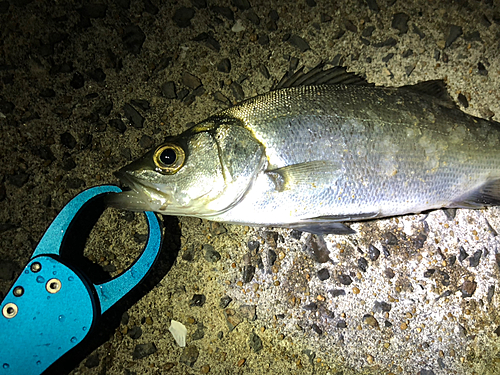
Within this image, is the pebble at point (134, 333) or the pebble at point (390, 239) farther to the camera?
the pebble at point (390, 239)

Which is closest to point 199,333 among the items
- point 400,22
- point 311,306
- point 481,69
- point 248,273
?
point 248,273

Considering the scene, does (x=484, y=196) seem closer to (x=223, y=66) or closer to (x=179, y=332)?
(x=223, y=66)

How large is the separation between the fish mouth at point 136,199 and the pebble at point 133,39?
999mm

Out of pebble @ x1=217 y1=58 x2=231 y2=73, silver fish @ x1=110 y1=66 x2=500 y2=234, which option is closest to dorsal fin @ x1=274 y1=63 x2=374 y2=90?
silver fish @ x1=110 y1=66 x2=500 y2=234

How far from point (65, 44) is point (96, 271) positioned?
1.57 metres

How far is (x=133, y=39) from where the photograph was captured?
2.24 m

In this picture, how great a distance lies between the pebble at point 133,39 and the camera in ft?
7.36

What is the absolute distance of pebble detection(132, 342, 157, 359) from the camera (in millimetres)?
2047

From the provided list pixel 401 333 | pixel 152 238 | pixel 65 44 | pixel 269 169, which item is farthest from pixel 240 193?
pixel 65 44

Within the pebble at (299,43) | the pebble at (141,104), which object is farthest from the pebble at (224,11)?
the pebble at (141,104)

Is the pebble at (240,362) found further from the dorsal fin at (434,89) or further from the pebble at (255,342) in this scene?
the dorsal fin at (434,89)

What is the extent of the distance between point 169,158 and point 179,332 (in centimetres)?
115

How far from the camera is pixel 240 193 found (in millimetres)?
1778

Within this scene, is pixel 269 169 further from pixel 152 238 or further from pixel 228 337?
pixel 228 337
